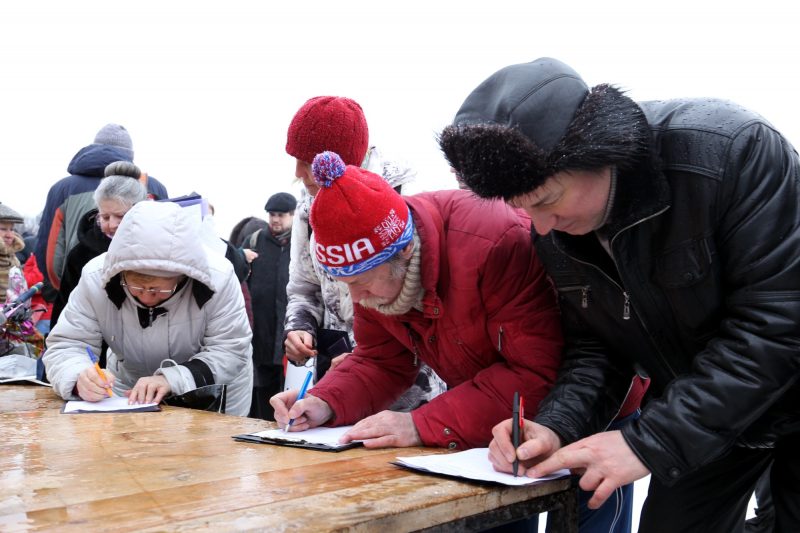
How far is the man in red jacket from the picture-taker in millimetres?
1599

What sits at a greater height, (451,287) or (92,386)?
(451,287)

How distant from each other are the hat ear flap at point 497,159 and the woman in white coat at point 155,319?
1.24 m

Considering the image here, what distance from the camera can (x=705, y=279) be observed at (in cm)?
132

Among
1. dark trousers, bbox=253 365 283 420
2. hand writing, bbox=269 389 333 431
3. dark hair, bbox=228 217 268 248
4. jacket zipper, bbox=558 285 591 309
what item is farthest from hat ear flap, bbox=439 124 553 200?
dark hair, bbox=228 217 268 248

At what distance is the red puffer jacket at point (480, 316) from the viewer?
1605 millimetres

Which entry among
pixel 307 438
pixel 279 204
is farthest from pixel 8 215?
pixel 307 438

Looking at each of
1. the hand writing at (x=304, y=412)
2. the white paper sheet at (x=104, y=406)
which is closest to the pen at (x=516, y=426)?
the hand writing at (x=304, y=412)

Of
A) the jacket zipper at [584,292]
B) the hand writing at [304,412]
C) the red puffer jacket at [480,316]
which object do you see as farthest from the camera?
the hand writing at [304,412]

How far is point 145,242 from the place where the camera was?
2.25 m

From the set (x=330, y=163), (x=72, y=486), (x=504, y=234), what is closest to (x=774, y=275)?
(x=504, y=234)

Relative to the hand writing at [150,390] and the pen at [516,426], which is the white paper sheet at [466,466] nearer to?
the pen at [516,426]

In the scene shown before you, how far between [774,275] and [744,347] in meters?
0.13

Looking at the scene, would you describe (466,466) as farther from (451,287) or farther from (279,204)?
(279,204)

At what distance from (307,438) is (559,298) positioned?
0.64 m
